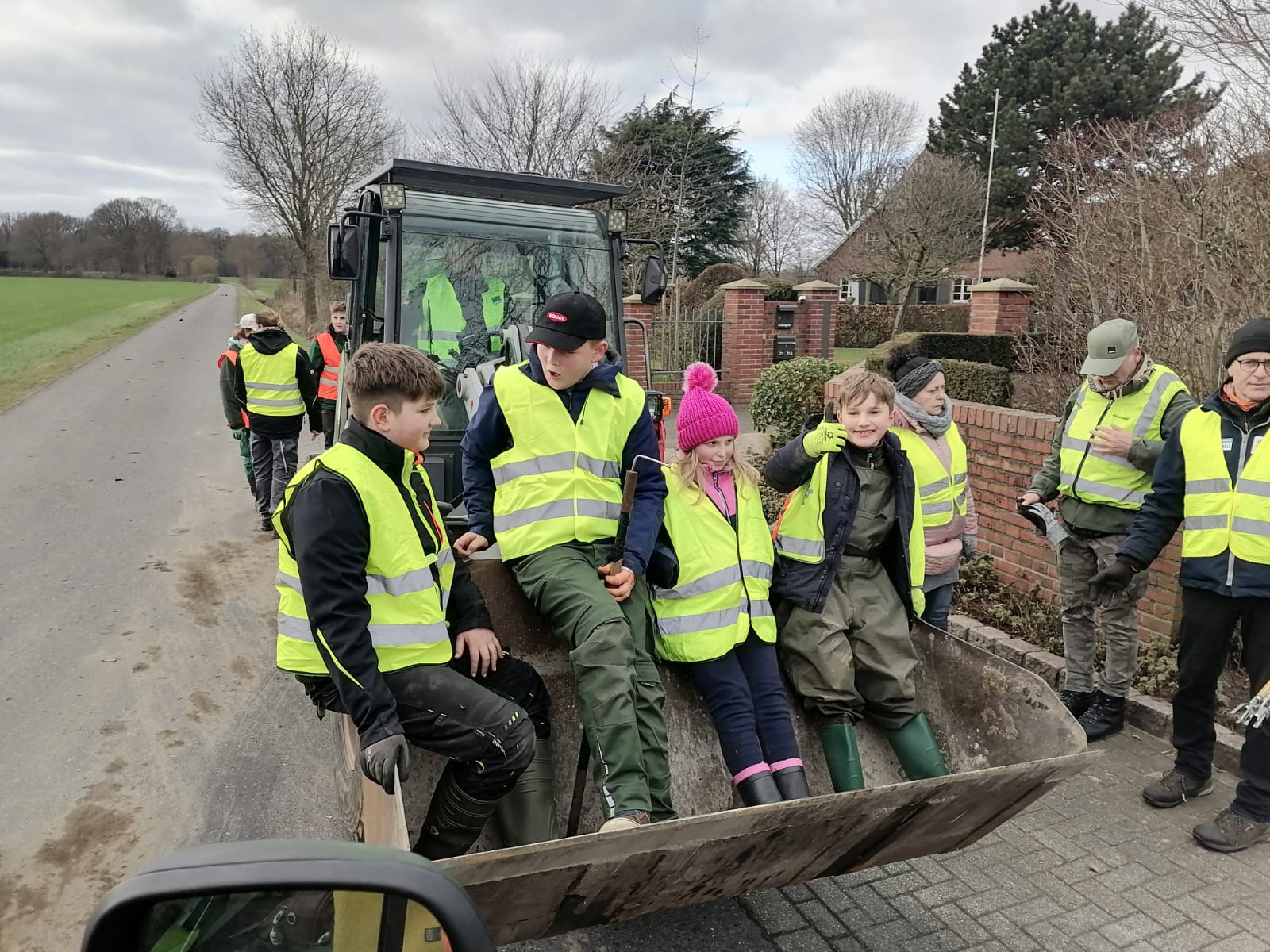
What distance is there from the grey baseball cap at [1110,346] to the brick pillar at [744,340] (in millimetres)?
10696

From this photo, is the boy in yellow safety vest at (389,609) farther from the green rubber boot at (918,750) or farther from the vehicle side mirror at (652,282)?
the vehicle side mirror at (652,282)

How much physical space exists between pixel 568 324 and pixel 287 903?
2255 mm

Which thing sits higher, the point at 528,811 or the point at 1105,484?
the point at 1105,484

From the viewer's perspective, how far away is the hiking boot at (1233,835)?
342cm

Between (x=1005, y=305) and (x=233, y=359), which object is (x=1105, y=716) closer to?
(x=233, y=359)

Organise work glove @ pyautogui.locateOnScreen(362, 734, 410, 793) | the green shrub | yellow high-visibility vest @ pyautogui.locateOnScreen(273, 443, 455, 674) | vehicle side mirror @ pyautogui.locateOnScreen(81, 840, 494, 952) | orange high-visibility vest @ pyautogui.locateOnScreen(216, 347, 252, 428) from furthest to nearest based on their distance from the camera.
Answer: the green shrub
orange high-visibility vest @ pyautogui.locateOnScreen(216, 347, 252, 428)
yellow high-visibility vest @ pyautogui.locateOnScreen(273, 443, 455, 674)
work glove @ pyautogui.locateOnScreen(362, 734, 410, 793)
vehicle side mirror @ pyautogui.locateOnScreen(81, 840, 494, 952)

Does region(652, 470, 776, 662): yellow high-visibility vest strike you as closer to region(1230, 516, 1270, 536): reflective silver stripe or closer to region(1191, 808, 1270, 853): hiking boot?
region(1230, 516, 1270, 536): reflective silver stripe

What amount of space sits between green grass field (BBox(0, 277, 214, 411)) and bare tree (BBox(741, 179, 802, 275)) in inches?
1029

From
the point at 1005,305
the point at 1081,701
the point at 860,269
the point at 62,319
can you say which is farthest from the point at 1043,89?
the point at 62,319

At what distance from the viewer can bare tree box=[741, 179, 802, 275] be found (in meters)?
40.8

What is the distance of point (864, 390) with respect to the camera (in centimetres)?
335

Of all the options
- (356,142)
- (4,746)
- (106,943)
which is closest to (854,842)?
(106,943)

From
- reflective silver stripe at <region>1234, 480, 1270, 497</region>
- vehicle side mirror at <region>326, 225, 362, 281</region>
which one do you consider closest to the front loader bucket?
reflective silver stripe at <region>1234, 480, 1270, 497</region>

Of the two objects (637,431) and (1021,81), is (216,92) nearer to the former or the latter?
(1021,81)
